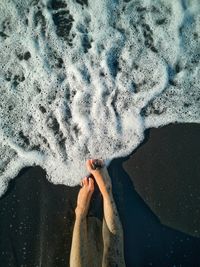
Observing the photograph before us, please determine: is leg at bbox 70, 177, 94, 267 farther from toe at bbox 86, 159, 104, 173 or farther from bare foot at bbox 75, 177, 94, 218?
toe at bbox 86, 159, 104, 173

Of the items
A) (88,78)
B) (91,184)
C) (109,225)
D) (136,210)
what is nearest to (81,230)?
(109,225)

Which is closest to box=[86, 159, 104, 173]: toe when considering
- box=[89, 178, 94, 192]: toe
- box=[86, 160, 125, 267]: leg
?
box=[86, 160, 125, 267]: leg

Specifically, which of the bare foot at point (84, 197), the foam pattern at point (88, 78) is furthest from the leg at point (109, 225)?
the foam pattern at point (88, 78)

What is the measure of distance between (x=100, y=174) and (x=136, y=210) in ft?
1.73

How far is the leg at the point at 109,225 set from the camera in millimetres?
2588

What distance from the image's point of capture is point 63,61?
11.1ft

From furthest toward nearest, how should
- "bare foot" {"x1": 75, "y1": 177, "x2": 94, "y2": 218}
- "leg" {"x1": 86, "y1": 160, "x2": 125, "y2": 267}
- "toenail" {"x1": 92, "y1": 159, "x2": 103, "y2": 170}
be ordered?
"toenail" {"x1": 92, "y1": 159, "x2": 103, "y2": 170}
"bare foot" {"x1": 75, "y1": 177, "x2": 94, "y2": 218}
"leg" {"x1": 86, "y1": 160, "x2": 125, "y2": 267}

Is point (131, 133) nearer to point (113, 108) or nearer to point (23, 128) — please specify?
point (113, 108)

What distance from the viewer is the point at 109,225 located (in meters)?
2.72

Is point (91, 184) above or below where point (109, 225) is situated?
above

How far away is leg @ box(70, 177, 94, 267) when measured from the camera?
2592 millimetres

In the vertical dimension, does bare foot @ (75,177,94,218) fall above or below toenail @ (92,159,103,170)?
below

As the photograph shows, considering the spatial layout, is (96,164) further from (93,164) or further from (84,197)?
(84,197)

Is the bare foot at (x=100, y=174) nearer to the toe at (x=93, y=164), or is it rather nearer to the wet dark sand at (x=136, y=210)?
the toe at (x=93, y=164)
